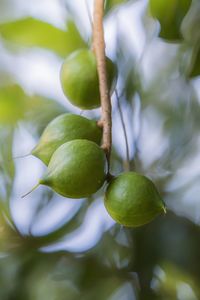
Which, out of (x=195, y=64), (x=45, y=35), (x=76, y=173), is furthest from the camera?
(x=45, y=35)

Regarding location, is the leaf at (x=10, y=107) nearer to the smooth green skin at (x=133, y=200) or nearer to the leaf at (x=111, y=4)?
the leaf at (x=111, y=4)

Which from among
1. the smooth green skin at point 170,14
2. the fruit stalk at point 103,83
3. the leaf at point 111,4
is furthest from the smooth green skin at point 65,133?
the leaf at point 111,4

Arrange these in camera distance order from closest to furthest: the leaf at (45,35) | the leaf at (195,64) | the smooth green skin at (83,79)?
the smooth green skin at (83,79) < the leaf at (195,64) < the leaf at (45,35)

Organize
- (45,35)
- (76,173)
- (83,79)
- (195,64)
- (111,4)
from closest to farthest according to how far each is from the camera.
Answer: (76,173), (83,79), (195,64), (111,4), (45,35)

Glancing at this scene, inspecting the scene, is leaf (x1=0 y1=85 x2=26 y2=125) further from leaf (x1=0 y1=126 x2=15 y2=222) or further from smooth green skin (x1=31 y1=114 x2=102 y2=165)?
smooth green skin (x1=31 y1=114 x2=102 y2=165)

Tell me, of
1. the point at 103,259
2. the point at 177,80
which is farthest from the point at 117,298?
the point at 177,80

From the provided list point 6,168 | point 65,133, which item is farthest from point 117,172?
point 65,133

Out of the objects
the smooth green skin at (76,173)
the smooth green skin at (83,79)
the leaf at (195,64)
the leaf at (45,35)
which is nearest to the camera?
the smooth green skin at (76,173)

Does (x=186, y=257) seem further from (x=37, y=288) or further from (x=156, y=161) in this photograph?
(x=37, y=288)

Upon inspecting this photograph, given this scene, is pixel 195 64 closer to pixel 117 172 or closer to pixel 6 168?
pixel 117 172
